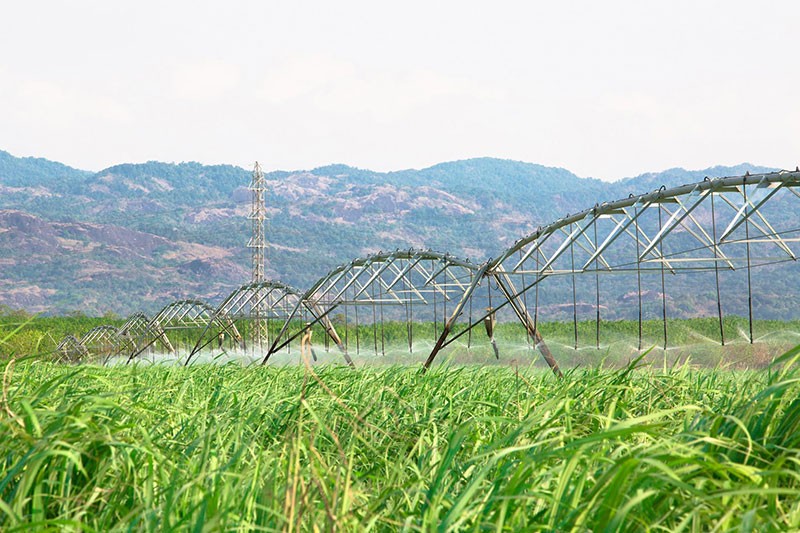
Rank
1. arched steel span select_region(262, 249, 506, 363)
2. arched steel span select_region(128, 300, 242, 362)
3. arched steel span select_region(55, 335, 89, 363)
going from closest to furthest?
arched steel span select_region(55, 335, 89, 363) < arched steel span select_region(262, 249, 506, 363) < arched steel span select_region(128, 300, 242, 362)

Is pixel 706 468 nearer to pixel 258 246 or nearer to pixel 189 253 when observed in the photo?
pixel 258 246

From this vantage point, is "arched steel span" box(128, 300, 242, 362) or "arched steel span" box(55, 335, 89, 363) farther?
"arched steel span" box(128, 300, 242, 362)

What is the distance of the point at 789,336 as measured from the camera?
25172 millimetres

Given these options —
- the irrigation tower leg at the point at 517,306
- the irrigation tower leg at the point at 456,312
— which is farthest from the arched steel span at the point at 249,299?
the irrigation tower leg at the point at 517,306

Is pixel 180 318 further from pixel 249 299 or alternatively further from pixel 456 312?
pixel 456 312

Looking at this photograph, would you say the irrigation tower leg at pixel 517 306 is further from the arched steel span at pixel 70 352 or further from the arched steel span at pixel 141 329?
the arched steel span at pixel 141 329

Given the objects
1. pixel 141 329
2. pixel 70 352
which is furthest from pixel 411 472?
pixel 141 329

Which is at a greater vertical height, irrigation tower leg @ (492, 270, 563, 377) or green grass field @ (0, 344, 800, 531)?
green grass field @ (0, 344, 800, 531)

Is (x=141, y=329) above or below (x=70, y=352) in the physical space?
above

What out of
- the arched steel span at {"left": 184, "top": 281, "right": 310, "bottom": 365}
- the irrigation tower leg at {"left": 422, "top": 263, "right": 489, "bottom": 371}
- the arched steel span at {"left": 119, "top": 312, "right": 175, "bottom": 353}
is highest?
the irrigation tower leg at {"left": 422, "top": 263, "right": 489, "bottom": 371}

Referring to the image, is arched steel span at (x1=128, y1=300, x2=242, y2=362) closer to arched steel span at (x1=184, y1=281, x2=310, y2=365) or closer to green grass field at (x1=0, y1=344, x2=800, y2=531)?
arched steel span at (x1=184, y1=281, x2=310, y2=365)

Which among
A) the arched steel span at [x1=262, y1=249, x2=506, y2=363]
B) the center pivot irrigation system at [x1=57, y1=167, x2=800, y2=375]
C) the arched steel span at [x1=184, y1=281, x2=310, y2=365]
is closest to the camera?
the center pivot irrigation system at [x1=57, y1=167, x2=800, y2=375]

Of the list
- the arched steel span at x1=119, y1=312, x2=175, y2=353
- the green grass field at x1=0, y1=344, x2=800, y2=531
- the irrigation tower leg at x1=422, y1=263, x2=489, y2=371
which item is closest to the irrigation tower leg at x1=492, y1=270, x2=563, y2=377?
the irrigation tower leg at x1=422, y1=263, x2=489, y2=371

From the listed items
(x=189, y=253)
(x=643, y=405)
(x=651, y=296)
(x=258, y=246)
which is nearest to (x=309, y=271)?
(x=189, y=253)
